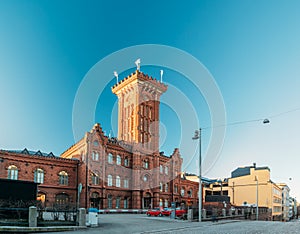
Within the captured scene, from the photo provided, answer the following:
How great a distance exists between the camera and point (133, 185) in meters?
54.9

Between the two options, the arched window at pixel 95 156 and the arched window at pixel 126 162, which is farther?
the arched window at pixel 126 162

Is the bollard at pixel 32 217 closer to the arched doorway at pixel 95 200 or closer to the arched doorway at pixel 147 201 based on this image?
the arched doorway at pixel 95 200

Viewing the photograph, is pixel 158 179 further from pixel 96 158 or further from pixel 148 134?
pixel 96 158

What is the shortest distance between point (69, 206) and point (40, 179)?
25167 millimetres

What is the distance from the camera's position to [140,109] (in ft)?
208

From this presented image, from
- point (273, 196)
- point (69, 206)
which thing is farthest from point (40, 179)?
point (273, 196)

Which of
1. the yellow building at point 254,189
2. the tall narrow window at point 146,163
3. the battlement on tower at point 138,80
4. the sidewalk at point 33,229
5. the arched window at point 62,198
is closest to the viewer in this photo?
the sidewalk at point 33,229

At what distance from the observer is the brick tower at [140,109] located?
2458 inches

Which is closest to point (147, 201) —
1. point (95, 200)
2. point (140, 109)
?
point (95, 200)

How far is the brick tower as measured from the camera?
6244cm

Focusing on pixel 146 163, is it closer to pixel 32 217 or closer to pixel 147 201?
pixel 147 201

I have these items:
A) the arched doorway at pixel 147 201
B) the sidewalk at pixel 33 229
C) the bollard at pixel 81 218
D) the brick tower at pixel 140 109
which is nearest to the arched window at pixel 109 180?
the arched doorway at pixel 147 201

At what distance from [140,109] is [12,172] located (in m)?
27.3

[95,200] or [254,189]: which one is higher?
[95,200]
